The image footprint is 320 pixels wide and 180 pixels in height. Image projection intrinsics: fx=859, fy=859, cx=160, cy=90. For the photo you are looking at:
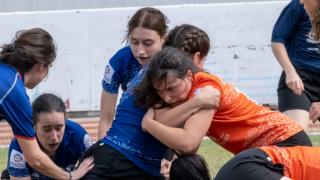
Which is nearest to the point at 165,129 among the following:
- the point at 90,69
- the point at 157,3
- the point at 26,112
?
the point at 26,112

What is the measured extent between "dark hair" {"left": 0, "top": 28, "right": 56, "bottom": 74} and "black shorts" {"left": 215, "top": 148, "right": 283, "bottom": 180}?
1223 millimetres

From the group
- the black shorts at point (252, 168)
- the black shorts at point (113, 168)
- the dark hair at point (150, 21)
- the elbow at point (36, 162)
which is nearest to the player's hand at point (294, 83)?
the dark hair at point (150, 21)

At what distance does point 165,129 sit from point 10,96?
0.82m

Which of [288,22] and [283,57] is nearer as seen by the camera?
[283,57]

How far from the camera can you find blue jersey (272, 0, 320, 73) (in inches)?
245

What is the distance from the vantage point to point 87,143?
5328mm

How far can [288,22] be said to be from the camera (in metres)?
6.26

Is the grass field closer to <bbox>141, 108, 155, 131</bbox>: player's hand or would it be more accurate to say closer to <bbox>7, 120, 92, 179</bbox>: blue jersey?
<bbox>7, 120, 92, 179</bbox>: blue jersey

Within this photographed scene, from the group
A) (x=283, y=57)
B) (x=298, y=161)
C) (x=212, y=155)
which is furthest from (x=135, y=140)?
(x=212, y=155)

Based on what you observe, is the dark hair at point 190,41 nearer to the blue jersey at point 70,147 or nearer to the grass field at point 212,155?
the blue jersey at point 70,147

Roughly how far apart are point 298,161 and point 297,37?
2.48 metres

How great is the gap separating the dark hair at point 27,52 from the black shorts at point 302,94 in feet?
6.88

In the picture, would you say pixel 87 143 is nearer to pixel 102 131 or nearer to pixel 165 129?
pixel 102 131

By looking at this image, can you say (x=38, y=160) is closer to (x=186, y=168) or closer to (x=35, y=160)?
(x=35, y=160)
